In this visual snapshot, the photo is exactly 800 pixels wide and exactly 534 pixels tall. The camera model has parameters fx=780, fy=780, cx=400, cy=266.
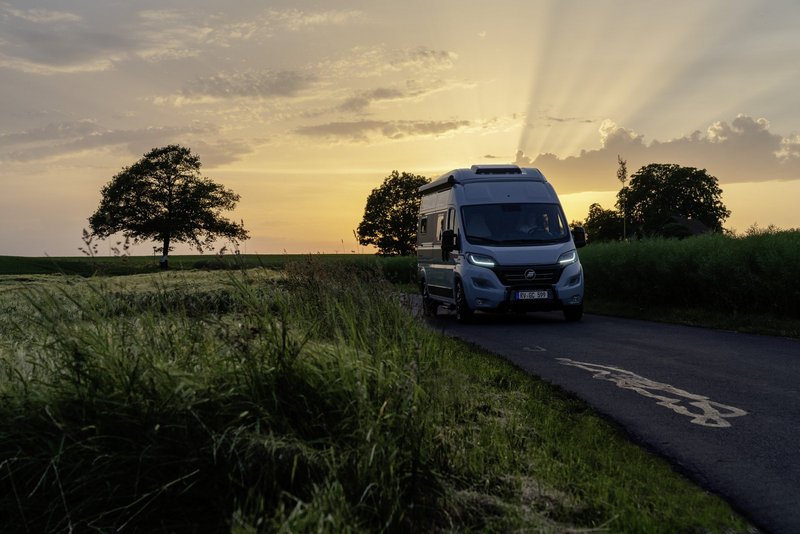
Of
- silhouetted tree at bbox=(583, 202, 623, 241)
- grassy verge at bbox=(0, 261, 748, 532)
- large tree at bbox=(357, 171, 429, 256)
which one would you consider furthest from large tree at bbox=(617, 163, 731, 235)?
grassy verge at bbox=(0, 261, 748, 532)

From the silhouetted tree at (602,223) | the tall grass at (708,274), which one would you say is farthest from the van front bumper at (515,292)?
the silhouetted tree at (602,223)

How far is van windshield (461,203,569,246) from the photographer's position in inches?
698

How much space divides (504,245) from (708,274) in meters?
5.06

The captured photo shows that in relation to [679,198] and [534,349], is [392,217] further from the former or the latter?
[534,349]

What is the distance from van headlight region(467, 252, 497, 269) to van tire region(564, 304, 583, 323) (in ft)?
6.98

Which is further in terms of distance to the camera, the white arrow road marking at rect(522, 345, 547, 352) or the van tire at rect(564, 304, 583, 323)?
the van tire at rect(564, 304, 583, 323)

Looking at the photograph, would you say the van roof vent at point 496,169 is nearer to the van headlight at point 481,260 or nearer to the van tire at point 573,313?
the van headlight at point 481,260

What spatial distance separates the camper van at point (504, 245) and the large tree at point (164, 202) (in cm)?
4587

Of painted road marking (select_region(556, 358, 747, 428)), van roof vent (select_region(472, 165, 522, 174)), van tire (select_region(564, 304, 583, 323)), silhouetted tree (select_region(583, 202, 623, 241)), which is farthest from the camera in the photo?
silhouetted tree (select_region(583, 202, 623, 241))

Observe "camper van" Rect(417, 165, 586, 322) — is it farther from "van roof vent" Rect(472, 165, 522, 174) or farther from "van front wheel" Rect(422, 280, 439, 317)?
"van front wheel" Rect(422, 280, 439, 317)

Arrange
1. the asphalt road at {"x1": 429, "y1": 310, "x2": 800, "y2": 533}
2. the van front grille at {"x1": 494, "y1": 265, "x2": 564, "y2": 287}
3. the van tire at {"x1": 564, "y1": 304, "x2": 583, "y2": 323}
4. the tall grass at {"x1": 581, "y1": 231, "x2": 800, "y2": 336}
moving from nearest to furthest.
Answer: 1. the asphalt road at {"x1": 429, "y1": 310, "x2": 800, "y2": 533}
2. the tall grass at {"x1": 581, "y1": 231, "x2": 800, "y2": 336}
3. the van front grille at {"x1": 494, "y1": 265, "x2": 564, "y2": 287}
4. the van tire at {"x1": 564, "y1": 304, "x2": 583, "y2": 323}

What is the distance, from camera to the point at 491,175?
61.5 feet

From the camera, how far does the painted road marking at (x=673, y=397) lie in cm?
761

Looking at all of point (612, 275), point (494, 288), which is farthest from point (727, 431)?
point (612, 275)
